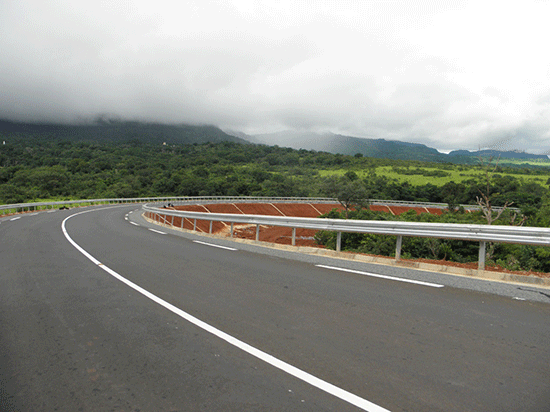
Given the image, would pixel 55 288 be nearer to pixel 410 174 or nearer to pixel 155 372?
pixel 155 372

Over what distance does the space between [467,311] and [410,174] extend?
120m

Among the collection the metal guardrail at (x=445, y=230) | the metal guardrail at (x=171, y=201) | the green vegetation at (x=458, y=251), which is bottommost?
the metal guardrail at (x=171, y=201)

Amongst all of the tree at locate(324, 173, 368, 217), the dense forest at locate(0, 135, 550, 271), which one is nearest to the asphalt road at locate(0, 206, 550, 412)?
the dense forest at locate(0, 135, 550, 271)

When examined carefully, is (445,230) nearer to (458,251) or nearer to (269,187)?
(458,251)

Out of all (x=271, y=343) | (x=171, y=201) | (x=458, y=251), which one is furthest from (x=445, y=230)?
(x=171, y=201)

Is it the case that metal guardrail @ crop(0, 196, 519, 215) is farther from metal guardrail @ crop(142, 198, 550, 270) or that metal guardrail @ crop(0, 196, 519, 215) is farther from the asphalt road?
the asphalt road

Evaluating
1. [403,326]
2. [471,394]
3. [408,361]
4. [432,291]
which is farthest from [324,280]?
[471,394]

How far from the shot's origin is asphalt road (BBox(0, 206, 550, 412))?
3.00 metres

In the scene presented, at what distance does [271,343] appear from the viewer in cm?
401

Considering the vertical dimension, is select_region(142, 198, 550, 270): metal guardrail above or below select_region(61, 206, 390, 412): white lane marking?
above

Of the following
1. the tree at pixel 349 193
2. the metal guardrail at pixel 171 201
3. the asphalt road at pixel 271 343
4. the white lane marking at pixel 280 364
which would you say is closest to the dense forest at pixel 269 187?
the tree at pixel 349 193

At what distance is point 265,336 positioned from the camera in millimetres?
4207

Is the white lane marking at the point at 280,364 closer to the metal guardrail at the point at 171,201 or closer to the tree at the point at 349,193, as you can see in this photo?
the metal guardrail at the point at 171,201

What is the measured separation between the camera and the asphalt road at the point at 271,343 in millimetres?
3000
